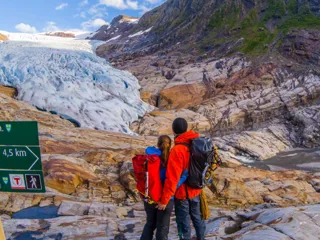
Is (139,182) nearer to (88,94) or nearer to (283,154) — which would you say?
(283,154)

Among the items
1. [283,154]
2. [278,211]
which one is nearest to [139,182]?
[278,211]

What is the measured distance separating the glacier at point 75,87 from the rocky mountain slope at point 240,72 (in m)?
1.82

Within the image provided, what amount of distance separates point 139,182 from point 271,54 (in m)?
32.0

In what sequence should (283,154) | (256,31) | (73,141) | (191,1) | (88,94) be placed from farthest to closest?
(191,1) → (256,31) → (88,94) → (283,154) → (73,141)

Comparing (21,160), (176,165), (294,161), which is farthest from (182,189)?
(294,161)

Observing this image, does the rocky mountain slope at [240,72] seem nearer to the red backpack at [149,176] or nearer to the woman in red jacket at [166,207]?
the woman in red jacket at [166,207]

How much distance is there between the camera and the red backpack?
4.84m

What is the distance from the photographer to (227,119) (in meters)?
26.6

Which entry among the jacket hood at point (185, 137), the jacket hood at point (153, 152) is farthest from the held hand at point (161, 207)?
the jacket hood at point (185, 137)

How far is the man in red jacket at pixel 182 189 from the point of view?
4.80 m

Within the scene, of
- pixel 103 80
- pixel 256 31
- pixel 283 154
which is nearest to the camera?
pixel 283 154

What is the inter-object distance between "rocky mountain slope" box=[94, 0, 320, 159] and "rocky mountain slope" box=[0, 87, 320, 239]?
9088 millimetres

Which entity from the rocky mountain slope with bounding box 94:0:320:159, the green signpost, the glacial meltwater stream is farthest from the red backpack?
the rocky mountain slope with bounding box 94:0:320:159

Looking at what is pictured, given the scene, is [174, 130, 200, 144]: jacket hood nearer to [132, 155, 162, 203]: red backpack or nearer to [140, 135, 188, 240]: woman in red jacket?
[140, 135, 188, 240]: woman in red jacket
